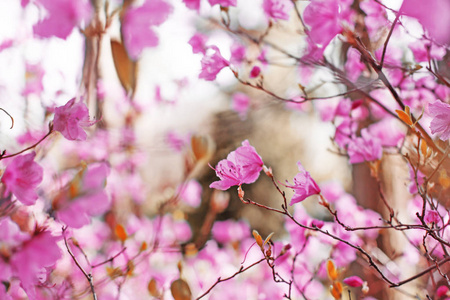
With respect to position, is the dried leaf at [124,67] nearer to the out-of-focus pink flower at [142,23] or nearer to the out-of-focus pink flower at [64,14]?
the out-of-focus pink flower at [142,23]

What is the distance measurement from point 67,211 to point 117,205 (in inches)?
77.0

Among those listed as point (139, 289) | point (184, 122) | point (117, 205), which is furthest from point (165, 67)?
point (139, 289)

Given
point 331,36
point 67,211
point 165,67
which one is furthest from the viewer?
point 165,67

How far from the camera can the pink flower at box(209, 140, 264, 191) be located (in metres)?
0.78

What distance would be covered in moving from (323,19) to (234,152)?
30 centimetres

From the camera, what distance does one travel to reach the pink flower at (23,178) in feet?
2.27

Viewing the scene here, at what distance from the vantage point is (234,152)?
0.80 metres

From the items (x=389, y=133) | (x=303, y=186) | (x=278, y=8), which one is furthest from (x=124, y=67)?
(x=389, y=133)

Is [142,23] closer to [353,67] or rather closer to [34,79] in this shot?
[353,67]

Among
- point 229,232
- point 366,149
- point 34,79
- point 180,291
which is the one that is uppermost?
point 366,149

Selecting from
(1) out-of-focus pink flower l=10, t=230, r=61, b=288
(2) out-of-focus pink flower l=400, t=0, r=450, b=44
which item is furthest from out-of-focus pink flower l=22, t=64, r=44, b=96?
(2) out-of-focus pink flower l=400, t=0, r=450, b=44

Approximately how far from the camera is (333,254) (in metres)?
1.32

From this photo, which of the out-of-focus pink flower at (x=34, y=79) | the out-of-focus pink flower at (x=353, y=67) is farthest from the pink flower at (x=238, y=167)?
the out-of-focus pink flower at (x=34, y=79)

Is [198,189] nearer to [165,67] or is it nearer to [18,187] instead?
[165,67]
